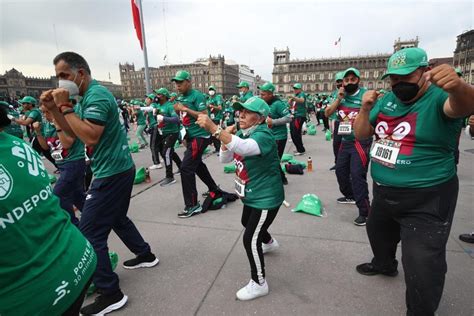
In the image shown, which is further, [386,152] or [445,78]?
[386,152]

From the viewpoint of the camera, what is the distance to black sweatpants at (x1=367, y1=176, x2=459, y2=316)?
6.13 feet

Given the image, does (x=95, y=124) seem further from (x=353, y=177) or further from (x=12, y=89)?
(x=12, y=89)

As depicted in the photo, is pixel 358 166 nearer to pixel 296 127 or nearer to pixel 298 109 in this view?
pixel 296 127

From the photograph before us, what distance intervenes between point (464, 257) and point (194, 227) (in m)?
3.40

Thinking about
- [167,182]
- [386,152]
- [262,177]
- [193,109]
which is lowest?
[167,182]

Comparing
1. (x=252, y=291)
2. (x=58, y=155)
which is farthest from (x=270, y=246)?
(x=58, y=155)

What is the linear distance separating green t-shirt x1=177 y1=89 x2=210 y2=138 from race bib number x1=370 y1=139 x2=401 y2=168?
2944mm

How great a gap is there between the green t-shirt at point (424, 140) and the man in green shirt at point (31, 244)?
7.31 ft

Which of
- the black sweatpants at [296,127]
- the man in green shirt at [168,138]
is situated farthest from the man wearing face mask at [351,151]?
the black sweatpants at [296,127]

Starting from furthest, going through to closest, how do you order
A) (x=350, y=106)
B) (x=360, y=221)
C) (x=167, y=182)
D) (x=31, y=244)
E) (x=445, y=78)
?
(x=167, y=182)
(x=350, y=106)
(x=360, y=221)
(x=445, y=78)
(x=31, y=244)

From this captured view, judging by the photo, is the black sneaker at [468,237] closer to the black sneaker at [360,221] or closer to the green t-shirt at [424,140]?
the black sneaker at [360,221]

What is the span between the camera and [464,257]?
305 cm

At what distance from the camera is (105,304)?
2.42m

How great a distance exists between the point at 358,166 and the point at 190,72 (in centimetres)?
11747
